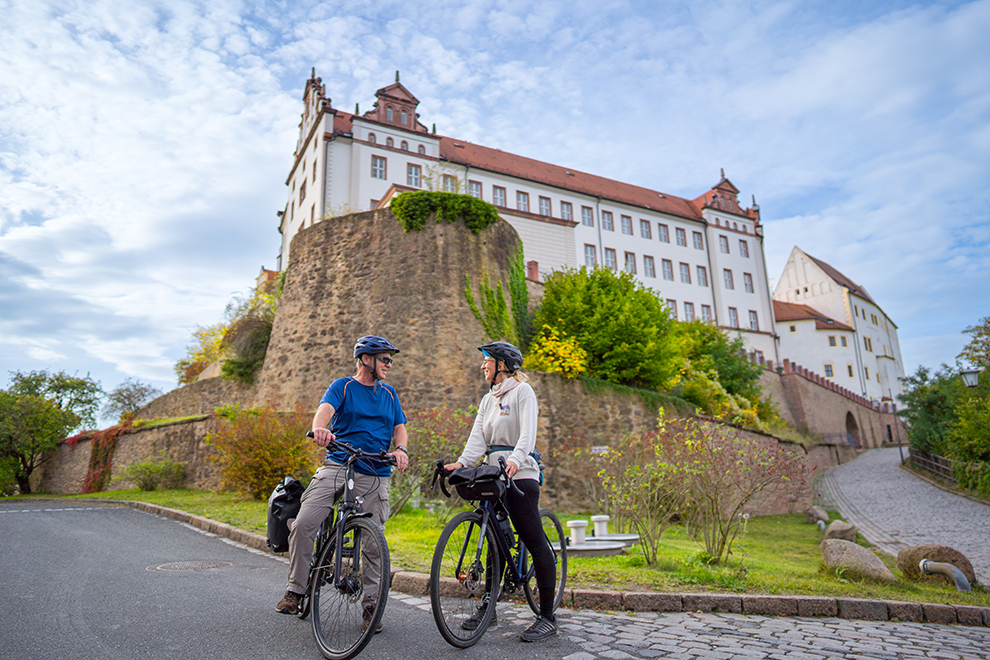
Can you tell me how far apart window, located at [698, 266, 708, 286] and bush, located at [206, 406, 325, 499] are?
4216 centimetres

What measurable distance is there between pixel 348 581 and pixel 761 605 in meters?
4.08

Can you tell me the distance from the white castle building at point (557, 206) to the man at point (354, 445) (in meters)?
19.9

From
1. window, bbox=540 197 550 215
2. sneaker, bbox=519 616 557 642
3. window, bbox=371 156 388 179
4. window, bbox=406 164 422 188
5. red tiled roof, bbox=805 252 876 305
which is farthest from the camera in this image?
red tiled roof, bbox=805 252 876 305

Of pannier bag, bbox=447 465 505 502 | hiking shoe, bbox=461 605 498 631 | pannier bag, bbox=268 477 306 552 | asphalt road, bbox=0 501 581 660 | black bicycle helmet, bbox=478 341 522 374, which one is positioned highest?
black bicycle helmet, bbox=478 341 522 374

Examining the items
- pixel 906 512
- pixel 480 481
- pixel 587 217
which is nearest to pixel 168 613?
pixel 480 481

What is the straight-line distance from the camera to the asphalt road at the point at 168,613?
3754 millimetres

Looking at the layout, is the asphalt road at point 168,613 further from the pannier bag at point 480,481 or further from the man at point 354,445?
the pannier bag at point 480,481

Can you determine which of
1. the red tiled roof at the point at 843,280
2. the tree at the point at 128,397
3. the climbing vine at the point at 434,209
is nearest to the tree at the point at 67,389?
the tree at the point at 128,397

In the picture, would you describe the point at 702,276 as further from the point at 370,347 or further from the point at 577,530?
the point at 370,347

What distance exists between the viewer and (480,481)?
3959 millimetres

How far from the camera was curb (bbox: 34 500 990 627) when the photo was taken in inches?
215

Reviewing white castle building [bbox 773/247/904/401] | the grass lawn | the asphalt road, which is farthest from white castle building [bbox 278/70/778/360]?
the asphalt road

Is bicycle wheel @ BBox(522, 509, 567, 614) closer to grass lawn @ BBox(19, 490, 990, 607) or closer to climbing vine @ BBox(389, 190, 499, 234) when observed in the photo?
grass lawn @ BBox(19, 490, 990, 607)

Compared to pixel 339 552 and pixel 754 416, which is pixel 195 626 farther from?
pixel 754 416
